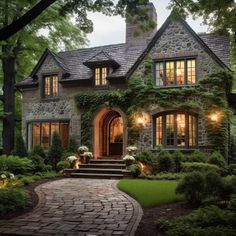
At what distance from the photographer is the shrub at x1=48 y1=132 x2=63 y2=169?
19.2 m

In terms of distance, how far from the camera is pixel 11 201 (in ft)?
29.0

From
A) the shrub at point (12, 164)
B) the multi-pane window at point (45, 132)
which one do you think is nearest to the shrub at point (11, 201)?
the shrub at point (12, 164)

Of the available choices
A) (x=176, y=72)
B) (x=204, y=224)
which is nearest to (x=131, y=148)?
(x=176, y=72)

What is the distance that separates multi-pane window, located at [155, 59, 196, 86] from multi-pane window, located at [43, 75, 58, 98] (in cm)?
666

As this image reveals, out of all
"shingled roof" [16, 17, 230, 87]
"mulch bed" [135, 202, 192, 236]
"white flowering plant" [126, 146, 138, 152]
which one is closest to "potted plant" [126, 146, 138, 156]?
"white flowering plant" [126, 146, 138, 152]

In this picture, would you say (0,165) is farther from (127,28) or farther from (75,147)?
(127,28)

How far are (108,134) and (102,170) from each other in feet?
15.2

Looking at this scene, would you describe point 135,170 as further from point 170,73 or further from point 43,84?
point 43,84

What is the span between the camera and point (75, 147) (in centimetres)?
1956

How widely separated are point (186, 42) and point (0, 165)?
430 inches

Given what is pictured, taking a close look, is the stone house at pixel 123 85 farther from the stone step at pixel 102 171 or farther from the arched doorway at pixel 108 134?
the stone step at pixel 102 171

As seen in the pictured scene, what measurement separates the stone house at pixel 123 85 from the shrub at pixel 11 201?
9.78 m

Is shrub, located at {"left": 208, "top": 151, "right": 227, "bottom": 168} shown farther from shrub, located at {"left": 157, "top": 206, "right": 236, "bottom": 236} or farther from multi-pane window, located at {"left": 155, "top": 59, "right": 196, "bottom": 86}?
shrub, located at {"left": 157, "top": 206, "right": 236, "bottom": 236}

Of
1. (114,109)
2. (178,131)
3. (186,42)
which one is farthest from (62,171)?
(186,42)
